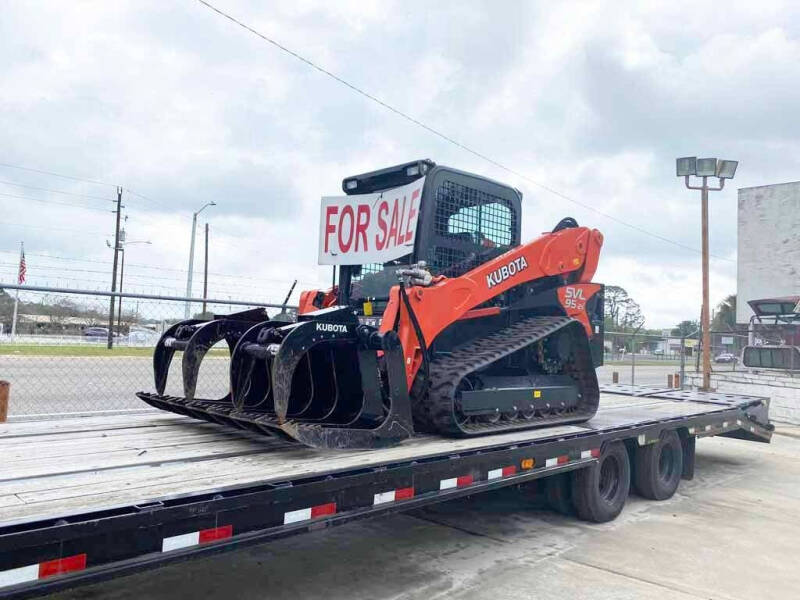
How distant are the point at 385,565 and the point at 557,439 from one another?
1657 millimetres

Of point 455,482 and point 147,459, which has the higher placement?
point 147,459

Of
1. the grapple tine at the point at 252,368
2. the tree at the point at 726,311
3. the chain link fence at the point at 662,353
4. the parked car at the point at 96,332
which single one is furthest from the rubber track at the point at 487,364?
the tree at the point at 726,311

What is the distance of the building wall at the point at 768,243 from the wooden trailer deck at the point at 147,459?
1325 inches

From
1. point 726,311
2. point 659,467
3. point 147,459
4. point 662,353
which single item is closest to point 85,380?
point 147,459

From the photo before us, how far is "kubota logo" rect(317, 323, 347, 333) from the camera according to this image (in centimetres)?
433

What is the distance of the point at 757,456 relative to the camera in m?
10.6

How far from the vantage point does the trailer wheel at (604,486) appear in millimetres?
6027

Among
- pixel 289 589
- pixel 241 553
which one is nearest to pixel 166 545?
pixel 289 589

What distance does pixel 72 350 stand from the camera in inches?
271

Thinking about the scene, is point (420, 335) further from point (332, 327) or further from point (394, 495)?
point (394, 495)

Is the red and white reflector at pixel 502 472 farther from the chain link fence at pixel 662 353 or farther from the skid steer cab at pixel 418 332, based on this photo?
the chain link fence at pixel 662 353

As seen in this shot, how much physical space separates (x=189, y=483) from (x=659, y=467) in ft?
18.5

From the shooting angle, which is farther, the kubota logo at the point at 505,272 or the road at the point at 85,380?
the road at the point at 85,380

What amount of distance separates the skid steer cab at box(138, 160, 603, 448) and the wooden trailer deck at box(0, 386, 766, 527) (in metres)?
0.17
